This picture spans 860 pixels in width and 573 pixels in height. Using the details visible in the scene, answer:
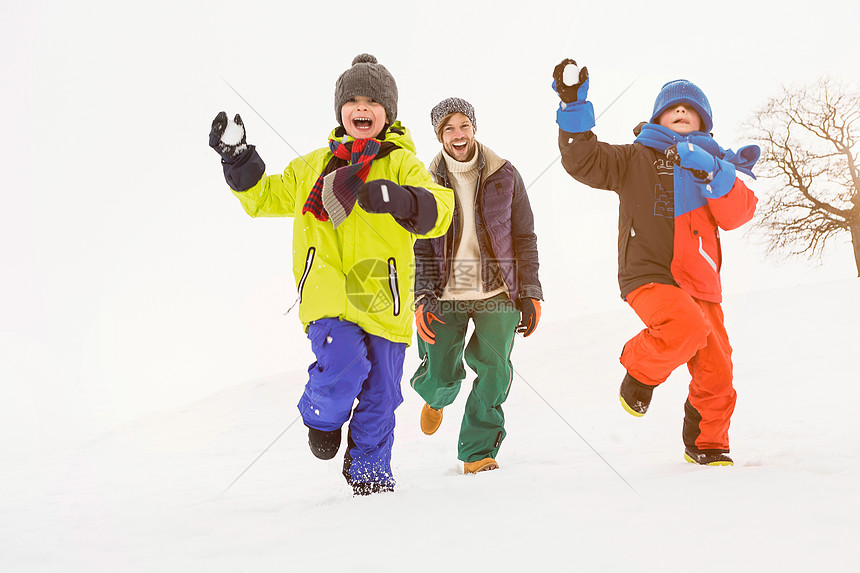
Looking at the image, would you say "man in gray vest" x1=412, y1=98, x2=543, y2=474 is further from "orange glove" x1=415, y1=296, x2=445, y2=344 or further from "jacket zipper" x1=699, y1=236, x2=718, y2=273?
"jacket zipper" x1=699, y1=236, x2=718, y2=273

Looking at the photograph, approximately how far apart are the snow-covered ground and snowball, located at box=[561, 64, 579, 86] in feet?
A: 6.61

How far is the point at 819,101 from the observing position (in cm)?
1139

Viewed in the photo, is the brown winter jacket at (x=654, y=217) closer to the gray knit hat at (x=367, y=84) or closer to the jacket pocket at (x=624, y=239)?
the jacket pocket at (x=624, y=239)

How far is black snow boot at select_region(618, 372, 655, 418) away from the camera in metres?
3.36

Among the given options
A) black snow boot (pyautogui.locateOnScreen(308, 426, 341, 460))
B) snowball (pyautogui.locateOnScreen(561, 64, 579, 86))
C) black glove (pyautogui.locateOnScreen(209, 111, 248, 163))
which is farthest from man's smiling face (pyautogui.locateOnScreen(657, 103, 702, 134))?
black snow boot (pyautogui.locateOnScreen(308, 426, 341, 460))

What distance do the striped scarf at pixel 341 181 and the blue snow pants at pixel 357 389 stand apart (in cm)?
57

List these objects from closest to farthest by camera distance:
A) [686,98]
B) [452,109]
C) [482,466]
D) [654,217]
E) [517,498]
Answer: [517,498] < [654,217] < [686,98] < [482,466] < [452,109]

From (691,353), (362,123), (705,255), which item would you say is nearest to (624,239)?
(705,255)

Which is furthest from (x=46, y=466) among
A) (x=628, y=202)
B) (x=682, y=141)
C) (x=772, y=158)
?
(x=772, y=158)

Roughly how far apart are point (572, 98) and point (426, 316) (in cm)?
164

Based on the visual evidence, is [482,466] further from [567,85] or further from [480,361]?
[567,85]

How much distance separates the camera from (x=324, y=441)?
10.6 ft

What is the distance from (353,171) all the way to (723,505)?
221cm

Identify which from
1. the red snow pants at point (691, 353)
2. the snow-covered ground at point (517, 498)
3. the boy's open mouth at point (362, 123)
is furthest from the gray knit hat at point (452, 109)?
the snow-covered ground at point (517, 498)
